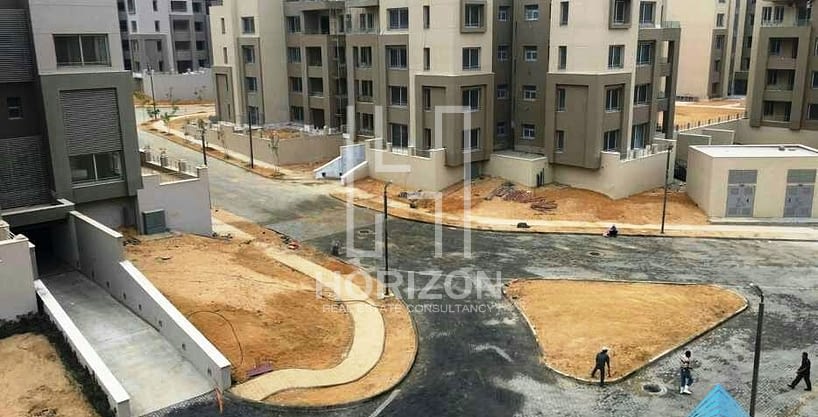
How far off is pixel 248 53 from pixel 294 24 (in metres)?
5.78

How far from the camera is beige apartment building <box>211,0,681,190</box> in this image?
48.1 m

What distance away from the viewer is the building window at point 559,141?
165 ft

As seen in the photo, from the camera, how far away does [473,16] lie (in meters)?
50.2

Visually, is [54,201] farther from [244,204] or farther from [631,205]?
[631,205]

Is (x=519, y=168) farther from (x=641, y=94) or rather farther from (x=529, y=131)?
(x=641, y=94)

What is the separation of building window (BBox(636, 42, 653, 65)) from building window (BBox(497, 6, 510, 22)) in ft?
34.7

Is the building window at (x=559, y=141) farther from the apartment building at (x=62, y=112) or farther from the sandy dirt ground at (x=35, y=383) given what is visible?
the sandy dirt ground at (x=35, y=383)

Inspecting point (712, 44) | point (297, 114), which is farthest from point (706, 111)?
point (297, 114)

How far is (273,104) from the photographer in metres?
69.6

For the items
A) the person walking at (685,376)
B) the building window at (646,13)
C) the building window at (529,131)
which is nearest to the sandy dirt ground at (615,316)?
the person walking at (685,376)

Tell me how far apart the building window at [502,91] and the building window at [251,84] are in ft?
89.8

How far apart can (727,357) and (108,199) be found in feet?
101

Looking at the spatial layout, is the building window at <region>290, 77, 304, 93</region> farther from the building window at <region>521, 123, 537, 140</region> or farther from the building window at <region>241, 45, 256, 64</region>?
the building window at <region>521, 123, 537, 140</region>

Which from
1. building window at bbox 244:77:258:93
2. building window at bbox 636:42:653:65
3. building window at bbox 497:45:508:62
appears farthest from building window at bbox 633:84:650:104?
building window at bbox 244:77:258:93
